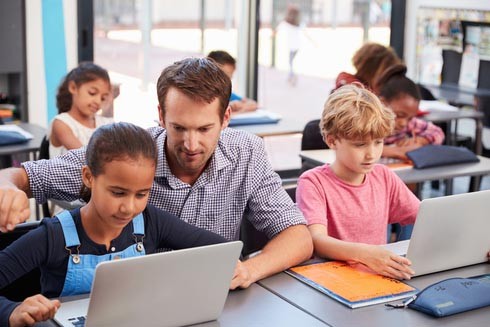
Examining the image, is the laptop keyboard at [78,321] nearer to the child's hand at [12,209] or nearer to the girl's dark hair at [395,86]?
the child's hand at [12,209]

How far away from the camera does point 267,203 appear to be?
7.56 feet

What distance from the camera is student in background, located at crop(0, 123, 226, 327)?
180 cm

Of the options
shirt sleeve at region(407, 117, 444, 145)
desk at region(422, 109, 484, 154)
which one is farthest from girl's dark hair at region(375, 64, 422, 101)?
desk at region(422, 109, 484, 154)

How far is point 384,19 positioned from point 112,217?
17.4 ft

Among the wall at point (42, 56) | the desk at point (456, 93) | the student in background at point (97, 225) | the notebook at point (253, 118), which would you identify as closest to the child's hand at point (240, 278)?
the student in background at point (97, 225)

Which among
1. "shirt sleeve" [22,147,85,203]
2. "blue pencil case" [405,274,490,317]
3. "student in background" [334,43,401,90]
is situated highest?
"student in background" [334,43,401,90]

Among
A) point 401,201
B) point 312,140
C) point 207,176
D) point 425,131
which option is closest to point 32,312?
point 207,176

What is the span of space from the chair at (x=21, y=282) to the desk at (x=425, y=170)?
5.48ft

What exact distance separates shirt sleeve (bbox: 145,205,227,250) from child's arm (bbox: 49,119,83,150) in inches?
66.1

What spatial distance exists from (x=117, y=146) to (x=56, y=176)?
41cm

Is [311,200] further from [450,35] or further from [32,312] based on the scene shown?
[450,35]

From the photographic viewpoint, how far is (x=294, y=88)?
6.58m

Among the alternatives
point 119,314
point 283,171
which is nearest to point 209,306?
point 119,314

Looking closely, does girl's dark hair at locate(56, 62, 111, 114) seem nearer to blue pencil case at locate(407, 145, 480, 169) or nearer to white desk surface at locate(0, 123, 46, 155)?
white desk surface at locate(0, 123, 46, 155)
